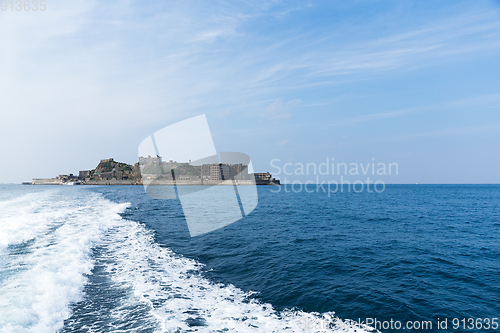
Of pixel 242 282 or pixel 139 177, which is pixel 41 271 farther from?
pixel 139 177

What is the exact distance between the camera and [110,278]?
1044 centimetres

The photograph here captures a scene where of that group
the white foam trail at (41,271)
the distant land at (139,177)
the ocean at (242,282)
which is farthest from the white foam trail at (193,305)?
the distant land at (139,177)

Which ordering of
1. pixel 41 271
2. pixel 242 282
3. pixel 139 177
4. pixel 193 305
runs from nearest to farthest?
pixel 193 305
pixel 41 271
pixel 242 282
pixel 139 177

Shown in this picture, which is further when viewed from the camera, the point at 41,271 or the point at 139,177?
the point at 139,177

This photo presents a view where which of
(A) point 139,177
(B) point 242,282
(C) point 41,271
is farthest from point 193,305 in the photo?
(A) point 139,177

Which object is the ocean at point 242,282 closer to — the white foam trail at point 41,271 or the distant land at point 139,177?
the white foam trail at point 41,271

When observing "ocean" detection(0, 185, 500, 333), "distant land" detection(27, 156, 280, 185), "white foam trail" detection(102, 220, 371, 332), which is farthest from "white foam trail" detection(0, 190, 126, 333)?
"distant land" detection(27, 156, 280, 185)

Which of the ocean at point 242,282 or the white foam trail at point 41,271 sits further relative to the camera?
the ocean at point 242,282

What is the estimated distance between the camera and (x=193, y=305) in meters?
8.38

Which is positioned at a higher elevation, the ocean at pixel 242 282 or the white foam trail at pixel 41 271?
the white foam trail at pixel 41 271

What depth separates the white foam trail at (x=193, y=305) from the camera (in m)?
7.13

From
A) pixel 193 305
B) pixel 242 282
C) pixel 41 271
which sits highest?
pixel 41 271

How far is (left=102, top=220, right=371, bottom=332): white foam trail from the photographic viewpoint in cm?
713

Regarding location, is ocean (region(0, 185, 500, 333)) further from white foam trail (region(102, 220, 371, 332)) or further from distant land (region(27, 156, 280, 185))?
distant land (region(27, 156, 280, 185))
